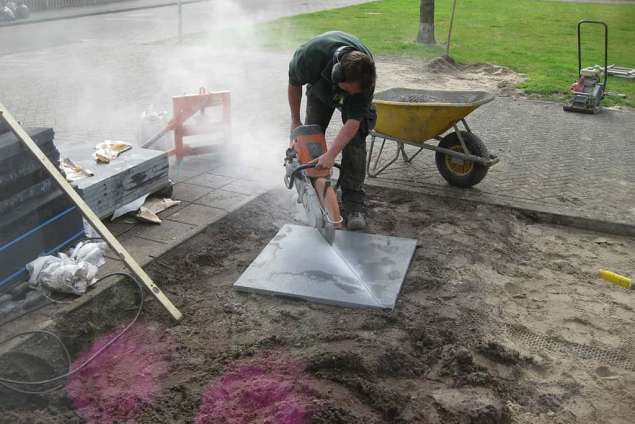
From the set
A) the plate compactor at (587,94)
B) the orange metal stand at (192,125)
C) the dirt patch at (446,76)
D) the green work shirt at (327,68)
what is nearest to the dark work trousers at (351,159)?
the green work shirt at (327,68)

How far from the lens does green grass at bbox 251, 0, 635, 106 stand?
452 inches

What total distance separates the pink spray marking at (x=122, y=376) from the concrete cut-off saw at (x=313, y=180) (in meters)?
1.38

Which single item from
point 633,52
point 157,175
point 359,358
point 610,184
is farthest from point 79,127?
point 633,52

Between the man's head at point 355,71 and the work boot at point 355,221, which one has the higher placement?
the man's head at point 355,71

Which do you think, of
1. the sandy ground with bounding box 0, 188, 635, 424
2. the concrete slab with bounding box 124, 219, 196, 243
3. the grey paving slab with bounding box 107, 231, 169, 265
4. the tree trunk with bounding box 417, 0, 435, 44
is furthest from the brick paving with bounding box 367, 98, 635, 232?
the tree trunk with bounding box 417, 0, 435, 44

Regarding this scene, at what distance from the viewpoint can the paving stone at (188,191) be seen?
5.19 meters

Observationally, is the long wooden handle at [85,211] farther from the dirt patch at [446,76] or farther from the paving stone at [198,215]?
the dirt patch at [446,76]

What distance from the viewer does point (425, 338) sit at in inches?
135

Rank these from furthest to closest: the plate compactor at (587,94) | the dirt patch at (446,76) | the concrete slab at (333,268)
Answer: the dirt patch at (446,76)
the plate compactor at (587,94)
the concrete slab at (333,268)

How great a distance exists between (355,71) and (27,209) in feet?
7.28

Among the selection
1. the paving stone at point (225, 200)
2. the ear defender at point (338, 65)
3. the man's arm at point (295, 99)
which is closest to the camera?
the ear defender at point (338, 65)

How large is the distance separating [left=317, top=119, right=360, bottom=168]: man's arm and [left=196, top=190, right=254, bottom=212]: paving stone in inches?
47.1

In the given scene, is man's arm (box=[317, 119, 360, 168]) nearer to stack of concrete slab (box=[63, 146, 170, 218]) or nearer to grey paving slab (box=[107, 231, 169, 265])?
grey paving slab (box=[107, 231, 169, 265])

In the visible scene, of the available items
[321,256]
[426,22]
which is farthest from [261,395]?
[426,22]
